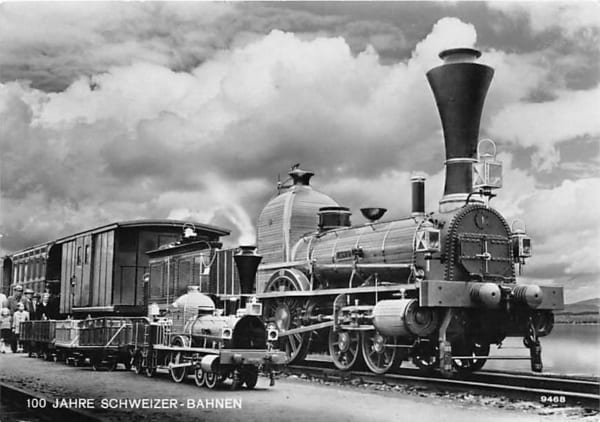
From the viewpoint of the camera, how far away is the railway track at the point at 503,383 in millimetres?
8906

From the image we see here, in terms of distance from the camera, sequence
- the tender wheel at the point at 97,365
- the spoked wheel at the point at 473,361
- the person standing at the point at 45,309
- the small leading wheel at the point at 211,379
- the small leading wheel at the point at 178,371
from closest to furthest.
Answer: the small leading wheel at the point at 211,379 < the small leading wheel at the point at 178,371 < the spoked wheel at the point at 473,361 < the tender wheel at the point at 97,365 < the person standing at the point at 45,309

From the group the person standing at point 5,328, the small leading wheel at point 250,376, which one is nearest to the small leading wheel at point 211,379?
the small leading wheel at point 250,376

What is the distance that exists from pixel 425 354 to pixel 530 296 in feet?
5.89

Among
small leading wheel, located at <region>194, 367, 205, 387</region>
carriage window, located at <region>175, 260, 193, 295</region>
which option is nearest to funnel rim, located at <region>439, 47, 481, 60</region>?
small leading wheel, located at <region>194, 367, 205, 387</region>

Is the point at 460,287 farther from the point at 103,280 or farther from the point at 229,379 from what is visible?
the point at 103,280

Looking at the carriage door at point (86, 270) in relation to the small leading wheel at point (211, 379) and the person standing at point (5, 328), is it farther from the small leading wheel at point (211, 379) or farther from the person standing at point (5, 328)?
the small leading wheel at point (211, 379)

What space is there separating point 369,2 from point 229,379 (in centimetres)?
567

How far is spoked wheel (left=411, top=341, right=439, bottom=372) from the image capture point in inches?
441

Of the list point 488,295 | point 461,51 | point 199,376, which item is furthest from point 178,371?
point 461,51

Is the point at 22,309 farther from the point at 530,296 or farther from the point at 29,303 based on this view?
the point at 530,296

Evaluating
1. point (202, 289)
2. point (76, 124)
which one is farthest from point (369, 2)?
point (202, 289)

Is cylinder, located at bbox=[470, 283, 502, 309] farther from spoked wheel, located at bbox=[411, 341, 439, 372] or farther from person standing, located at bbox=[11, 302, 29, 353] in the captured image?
person standing, located at bbox=[11, 302, 29, 353]

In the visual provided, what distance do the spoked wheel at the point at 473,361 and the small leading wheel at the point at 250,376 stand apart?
3.42 metres

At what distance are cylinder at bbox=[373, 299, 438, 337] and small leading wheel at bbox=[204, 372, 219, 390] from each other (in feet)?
7.99
